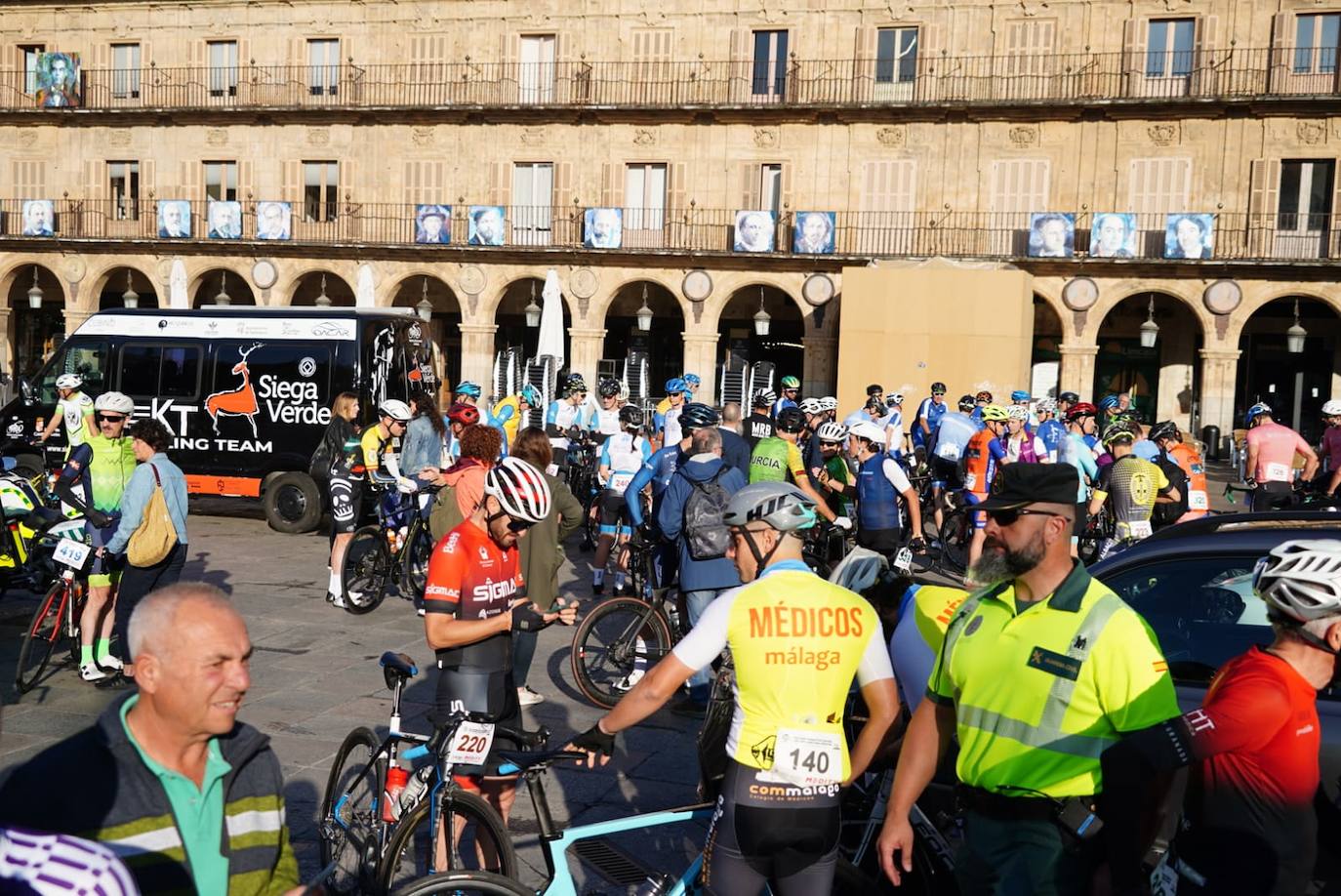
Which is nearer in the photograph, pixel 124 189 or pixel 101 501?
pixel 101 501

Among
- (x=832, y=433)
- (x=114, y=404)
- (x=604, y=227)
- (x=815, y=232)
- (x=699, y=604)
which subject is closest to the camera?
(x=699, y=604)

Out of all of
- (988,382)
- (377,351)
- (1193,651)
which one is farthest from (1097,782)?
(988,382)

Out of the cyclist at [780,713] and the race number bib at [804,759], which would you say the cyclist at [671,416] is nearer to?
the cyclist at [780,713]

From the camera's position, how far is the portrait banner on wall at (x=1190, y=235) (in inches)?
1019

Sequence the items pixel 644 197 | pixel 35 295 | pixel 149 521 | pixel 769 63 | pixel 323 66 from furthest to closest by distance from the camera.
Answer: pixel 35 295, pixel 323 66, pixel 644 197, pixel 769 63, pixel 149 521

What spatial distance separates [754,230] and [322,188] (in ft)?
36.8

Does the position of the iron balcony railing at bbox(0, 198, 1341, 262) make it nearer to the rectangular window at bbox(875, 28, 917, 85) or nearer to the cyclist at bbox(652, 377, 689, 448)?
the rectangular window at bbox(875, 28, 917, 85)

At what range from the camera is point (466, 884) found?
321cm

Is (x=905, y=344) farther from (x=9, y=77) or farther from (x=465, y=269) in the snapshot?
(x=9, y=77)

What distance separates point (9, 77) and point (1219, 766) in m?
37.4

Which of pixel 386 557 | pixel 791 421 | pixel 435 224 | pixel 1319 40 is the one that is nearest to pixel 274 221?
pixel 435 224

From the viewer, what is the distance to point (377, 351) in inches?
568

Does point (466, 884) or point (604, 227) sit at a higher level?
point (604, 227)

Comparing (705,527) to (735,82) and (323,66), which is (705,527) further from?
(323,66)
